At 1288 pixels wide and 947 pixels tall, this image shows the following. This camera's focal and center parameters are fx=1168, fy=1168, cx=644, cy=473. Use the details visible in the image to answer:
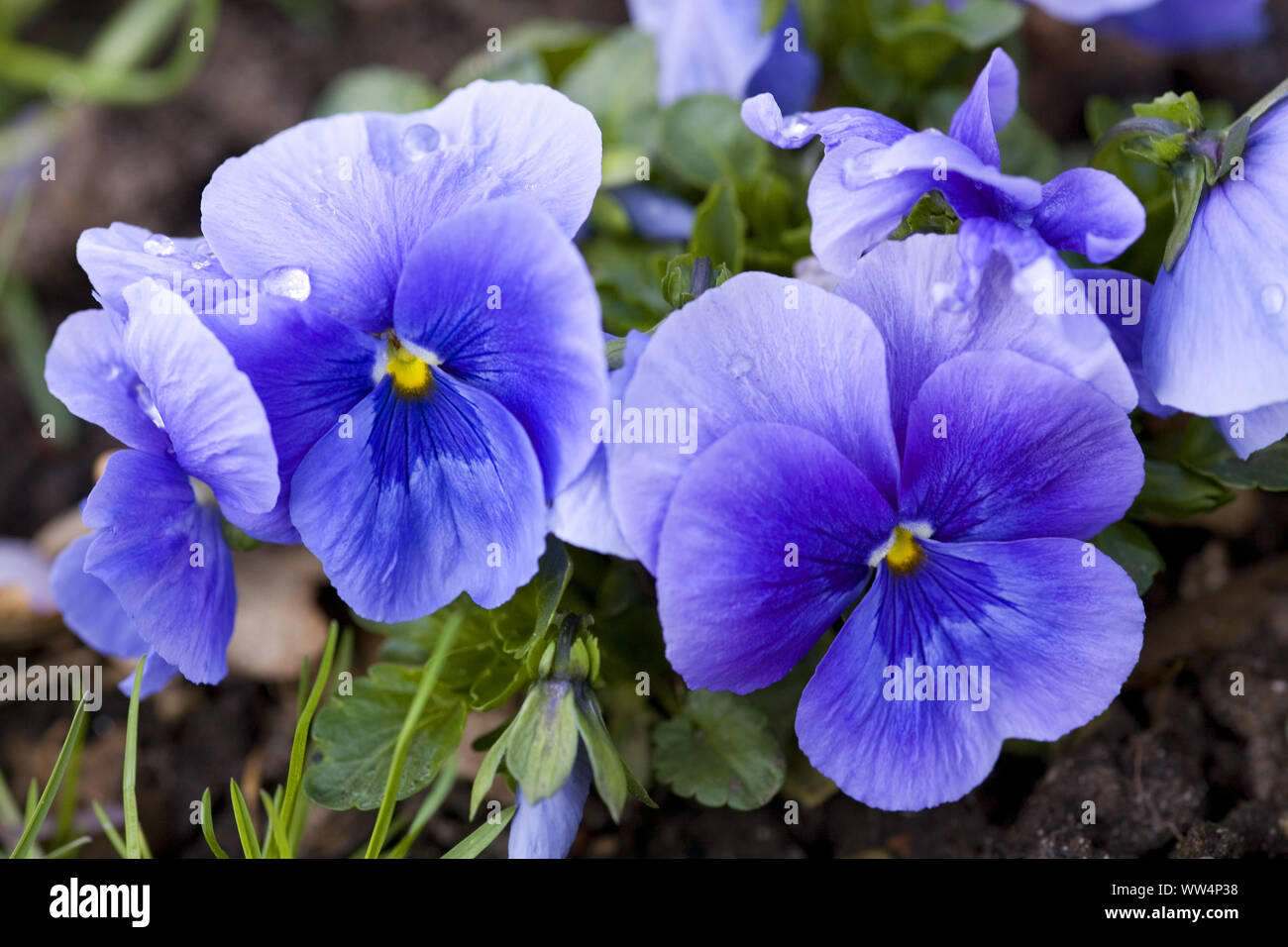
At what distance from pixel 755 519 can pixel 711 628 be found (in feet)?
0.31

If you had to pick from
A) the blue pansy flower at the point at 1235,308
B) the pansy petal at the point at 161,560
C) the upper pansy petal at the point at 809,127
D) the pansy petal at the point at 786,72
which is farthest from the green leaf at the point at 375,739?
the pansy petal at the point at 786,72

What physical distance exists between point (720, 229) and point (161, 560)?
69 centimetres

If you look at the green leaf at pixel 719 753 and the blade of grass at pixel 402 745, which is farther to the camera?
the green leaf at pixel 719 753

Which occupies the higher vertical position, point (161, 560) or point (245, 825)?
point (161, 560)

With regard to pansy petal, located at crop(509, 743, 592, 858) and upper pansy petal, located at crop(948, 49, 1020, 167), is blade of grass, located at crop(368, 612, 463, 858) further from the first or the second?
upper pansy petal, located at crop(948, 49, 1020, 167)

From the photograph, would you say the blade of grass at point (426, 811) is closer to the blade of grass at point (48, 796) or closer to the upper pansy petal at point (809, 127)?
the blade of grass at point (48, 796)

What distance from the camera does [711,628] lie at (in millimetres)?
938

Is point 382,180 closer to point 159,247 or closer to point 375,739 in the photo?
point 159,247

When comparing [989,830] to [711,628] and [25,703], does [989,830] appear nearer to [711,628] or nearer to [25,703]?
[711,628]

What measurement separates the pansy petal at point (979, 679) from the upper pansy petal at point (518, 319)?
303 millimetres

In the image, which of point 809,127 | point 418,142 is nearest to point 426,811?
point 418,142

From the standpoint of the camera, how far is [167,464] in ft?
3.52

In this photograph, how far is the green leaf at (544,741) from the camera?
38.2 inches
